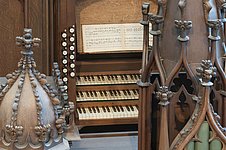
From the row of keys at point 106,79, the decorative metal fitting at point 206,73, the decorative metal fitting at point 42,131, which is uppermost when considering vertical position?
the decorative metal fitting at point 206,73

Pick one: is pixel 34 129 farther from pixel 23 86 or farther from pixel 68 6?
pixel 68 6

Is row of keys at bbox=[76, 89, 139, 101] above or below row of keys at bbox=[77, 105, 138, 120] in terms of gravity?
above

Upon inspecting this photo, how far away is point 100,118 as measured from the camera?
3.56 metres

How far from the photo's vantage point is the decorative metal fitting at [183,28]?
212 centimetres

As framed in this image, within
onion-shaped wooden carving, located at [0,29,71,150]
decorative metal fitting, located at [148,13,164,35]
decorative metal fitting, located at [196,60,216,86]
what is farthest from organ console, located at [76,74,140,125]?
onion-shaped wooden carving, located at [0,29,71,150]

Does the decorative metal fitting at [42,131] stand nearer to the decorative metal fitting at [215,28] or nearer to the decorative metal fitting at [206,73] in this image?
the decorative metal fitting at [206,73]

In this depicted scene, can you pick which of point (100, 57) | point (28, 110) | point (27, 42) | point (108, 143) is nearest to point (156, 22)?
point (27, 42)

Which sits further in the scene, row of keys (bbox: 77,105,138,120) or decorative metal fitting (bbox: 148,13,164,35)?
row of keys (bbox: 77,105,138,120)

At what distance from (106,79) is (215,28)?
1.62 metres

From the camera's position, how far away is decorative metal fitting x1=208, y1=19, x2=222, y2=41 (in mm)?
2162

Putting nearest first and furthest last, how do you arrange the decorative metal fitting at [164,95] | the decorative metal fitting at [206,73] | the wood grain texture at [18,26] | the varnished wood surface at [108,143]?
1. the decorative metal fitting at [206,73]
2. the decorative metal fitting at [164,95]
3. the varnished wood surface at [108,143]
4. the wood grain texture at [18,26]

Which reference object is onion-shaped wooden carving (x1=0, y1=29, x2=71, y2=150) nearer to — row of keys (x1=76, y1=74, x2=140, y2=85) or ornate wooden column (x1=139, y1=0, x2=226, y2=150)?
ornate wooden column (x1=139, y1=0, x2=226, y2=150)

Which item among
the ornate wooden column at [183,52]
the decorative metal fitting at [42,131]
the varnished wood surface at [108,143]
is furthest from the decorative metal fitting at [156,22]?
the varnished wood surface at [108,143]

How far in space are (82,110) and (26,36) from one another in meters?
1.89
